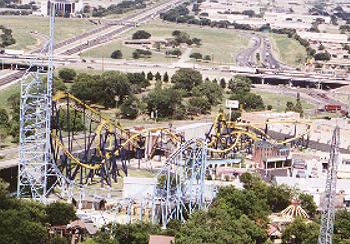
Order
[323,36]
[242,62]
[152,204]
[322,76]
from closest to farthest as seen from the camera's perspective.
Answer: [152,204] → [322,76] → [242,62] → [323,36]

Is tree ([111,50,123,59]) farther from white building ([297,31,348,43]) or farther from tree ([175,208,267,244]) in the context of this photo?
tree ([175,208,267,244])

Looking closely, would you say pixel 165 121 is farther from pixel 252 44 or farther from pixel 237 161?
pixel 252 44

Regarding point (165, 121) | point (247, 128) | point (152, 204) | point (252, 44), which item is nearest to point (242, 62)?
point (252, 44)

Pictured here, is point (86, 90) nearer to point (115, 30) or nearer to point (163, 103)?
point (163, 103)

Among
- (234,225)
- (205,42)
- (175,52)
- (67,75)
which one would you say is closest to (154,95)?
(67,75)

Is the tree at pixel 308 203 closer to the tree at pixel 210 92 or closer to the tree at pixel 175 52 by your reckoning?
the tree at pixel 210 92

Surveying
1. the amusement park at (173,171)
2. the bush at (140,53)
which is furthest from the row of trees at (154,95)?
the bush at (140,53)
